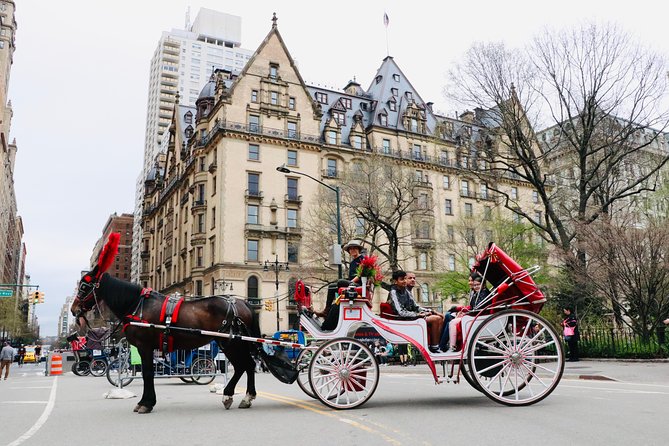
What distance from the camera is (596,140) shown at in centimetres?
2919

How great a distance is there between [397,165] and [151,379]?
3047cm

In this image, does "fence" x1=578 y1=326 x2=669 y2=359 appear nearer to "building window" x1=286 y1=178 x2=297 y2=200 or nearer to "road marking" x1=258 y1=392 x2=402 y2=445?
"road marking" x1=258 y1=392 x2=402 y2=445

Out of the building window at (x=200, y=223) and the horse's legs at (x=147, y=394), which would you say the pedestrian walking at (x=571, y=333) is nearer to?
the horse's legs at (x=147, y=394)

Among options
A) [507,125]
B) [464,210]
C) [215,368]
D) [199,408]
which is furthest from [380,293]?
[199,408]

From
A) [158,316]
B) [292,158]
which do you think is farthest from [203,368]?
[292,158]

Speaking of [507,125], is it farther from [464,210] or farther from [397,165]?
[464,210]

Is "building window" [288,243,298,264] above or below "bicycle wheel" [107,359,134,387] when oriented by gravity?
above

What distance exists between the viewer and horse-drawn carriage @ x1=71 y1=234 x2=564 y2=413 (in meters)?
8.17

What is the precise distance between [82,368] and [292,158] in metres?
32.9

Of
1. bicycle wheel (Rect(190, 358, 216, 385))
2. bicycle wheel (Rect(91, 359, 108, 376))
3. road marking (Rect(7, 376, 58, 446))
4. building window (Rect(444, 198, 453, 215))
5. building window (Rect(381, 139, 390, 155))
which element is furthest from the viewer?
building window (Rect(444, 198, 453, 215))

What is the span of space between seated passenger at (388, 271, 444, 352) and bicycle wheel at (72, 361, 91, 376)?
22.0m

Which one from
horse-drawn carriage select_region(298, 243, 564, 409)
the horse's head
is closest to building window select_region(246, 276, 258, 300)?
the horse's head

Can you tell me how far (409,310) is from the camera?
8930 millimetres

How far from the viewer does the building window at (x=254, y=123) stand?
54.0m
